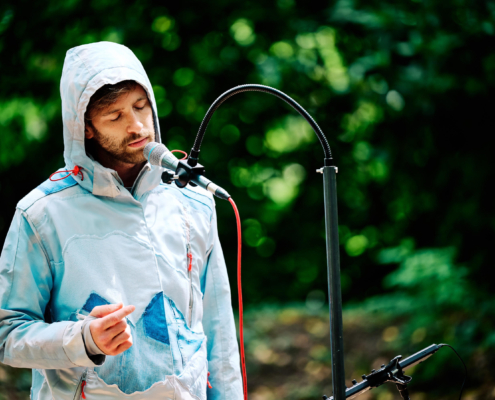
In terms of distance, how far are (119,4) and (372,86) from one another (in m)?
2.10

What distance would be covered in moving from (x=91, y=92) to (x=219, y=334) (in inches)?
32.9

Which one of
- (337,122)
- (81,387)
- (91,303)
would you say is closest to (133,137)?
(91,303)

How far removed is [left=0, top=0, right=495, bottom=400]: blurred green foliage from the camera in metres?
3.80

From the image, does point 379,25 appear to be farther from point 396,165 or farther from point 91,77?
point 91,77

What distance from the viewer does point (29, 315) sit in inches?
54.4

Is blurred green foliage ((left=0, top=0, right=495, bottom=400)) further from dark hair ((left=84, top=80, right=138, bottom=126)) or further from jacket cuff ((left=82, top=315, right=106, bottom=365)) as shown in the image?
jacket cuff ((left=82, top=315, right=106, bottom=365))

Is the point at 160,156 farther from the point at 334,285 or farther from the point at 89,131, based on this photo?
the point at 334,285

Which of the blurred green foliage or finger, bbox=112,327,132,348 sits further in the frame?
the blurred green foliage

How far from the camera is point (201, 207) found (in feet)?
5.58

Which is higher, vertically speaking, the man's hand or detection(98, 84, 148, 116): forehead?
detection(98, 84, 148, 116): forehead

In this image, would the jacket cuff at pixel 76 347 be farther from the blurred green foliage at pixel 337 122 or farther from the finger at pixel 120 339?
the blurred green foliage at pixel 337 122

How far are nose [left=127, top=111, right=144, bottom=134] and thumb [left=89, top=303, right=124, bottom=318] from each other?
53 centimetres

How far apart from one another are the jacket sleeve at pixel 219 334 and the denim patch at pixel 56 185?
461 mm

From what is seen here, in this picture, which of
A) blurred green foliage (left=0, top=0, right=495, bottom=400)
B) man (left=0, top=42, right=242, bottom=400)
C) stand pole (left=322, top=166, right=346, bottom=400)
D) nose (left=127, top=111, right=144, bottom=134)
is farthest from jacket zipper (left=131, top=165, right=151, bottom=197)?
blurred green foliage (left=0, top=0, right=495, bottom=400)
